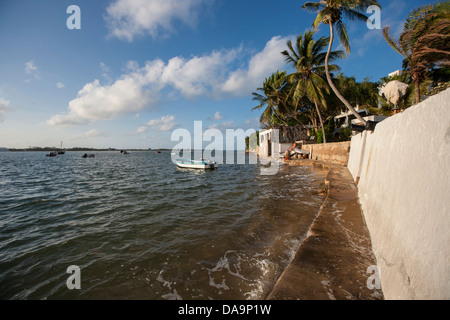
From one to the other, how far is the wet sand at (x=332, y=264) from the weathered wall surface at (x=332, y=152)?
11.1 metres

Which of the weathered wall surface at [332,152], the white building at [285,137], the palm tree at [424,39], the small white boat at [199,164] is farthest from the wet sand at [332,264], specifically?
the white building at [285,137]

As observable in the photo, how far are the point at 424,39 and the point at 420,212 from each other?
43.2 ft

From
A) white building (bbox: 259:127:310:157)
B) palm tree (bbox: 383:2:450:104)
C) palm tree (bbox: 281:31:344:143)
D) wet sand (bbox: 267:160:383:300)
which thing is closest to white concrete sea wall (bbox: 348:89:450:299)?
wet sand (bbox: 267:160:383:300)

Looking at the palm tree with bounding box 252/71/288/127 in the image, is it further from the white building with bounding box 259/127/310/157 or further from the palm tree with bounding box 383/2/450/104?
the palm tree with bounding box 383/2/450/104

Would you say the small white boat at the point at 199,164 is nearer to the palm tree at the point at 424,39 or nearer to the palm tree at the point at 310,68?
the palm tree at the point at 310,68

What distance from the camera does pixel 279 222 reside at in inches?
213

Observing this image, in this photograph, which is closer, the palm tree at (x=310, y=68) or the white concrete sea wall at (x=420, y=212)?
the white concrete sea wall at (x=420, y=212)

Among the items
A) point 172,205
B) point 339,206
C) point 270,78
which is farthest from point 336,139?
point 172,205

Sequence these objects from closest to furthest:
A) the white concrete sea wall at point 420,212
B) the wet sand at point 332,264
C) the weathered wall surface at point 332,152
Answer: the white concrete sea wall at point 420,212 → the wet sand at point 332,264 → the weathered wall surface at point 332,152

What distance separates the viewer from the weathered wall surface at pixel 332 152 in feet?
46.1

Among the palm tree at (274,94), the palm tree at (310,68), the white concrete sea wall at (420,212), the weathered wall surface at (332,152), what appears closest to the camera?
the white concrete sea wall at (420,212)

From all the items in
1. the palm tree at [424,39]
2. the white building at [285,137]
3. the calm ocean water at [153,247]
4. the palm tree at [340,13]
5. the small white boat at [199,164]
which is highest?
the palm tree at [340,13]

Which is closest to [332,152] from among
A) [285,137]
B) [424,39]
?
[424,39]
